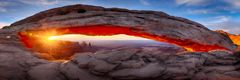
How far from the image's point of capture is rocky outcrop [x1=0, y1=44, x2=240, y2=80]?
743 cm

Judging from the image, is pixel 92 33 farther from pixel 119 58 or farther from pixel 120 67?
pixel 120 67

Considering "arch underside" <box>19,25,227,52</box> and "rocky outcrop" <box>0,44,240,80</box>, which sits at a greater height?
"arch underside" <box>19,25,227,52</box>

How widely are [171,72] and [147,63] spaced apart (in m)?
0.82

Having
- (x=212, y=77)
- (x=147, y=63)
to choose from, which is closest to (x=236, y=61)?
(x=212, y=77)

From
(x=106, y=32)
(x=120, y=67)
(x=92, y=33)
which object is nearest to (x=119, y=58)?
(x=120, y=67)

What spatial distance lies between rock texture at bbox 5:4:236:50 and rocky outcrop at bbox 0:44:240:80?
191cm

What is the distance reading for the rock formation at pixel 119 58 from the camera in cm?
751

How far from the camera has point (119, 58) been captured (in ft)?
25.1

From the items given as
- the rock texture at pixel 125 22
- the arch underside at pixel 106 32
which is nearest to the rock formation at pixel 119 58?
the rock texture at pixel 125 22

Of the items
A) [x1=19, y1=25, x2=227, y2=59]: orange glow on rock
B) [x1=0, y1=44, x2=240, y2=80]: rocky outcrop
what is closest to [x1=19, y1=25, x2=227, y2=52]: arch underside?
[x1=19, y1=25, x2=227, y2=59]: orange glow on rock

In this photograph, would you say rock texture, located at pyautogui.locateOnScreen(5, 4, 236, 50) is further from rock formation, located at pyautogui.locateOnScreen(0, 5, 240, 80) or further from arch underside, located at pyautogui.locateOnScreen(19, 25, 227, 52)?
arch underside, located at pyautogui.locateOnScreen(19, 25, 227, 52)

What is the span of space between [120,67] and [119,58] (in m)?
0.32

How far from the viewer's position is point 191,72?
26.2 ft

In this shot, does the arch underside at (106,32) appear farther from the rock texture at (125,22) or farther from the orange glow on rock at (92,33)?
the rock texture at (125,22)
